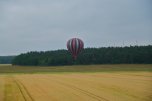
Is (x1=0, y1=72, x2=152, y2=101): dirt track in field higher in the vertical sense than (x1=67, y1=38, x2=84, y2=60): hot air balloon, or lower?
lower

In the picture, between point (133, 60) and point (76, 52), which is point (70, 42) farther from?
point (133, 60)

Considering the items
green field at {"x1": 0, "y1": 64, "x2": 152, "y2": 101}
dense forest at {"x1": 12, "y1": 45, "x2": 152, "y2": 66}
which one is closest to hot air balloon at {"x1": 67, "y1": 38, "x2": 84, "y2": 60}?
green field at {"x1": 0, "y1": 64, "x2": 152, "y2": 101}

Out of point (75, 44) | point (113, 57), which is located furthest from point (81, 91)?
point (113, 57)

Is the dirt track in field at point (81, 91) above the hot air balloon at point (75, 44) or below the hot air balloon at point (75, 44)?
below

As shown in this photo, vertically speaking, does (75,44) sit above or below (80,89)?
above

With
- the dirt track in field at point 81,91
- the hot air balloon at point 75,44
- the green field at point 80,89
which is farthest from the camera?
the hot air balloon at point 75,44

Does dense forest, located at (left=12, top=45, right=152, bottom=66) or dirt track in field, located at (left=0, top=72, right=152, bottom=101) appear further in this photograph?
dense forest, located at (left=12, top=45, right=152, bottom=66)

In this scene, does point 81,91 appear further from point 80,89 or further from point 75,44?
point 75,44

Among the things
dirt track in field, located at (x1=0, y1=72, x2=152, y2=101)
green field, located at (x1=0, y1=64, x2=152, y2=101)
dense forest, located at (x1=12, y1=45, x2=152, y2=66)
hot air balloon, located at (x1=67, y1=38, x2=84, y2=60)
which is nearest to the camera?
dirt track in field, located at (x1=0, y1=72, x2=152, y2=101)

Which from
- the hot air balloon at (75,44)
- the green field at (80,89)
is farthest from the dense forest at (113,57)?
the green field at (80,89)

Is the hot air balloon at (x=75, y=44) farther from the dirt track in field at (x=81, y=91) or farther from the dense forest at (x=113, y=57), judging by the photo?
the dense forest at (x=113, y=57)

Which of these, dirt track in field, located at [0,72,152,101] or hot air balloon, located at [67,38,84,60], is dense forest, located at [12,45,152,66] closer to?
hot air balloon, located at [67,38,84,60]

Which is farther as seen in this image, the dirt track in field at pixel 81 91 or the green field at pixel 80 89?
the green field at pixel 80 89

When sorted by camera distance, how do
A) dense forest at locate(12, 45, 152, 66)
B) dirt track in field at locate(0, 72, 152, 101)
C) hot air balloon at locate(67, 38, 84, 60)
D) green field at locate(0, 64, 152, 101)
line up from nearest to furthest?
dirt track in field at locate(0, 72, 152, 101) < green field at locate(0, 64, 152, 101) < hot air balloon at locate(67, 38, 84, 60) < dense forest at locate(12, 45, 152, 66)
